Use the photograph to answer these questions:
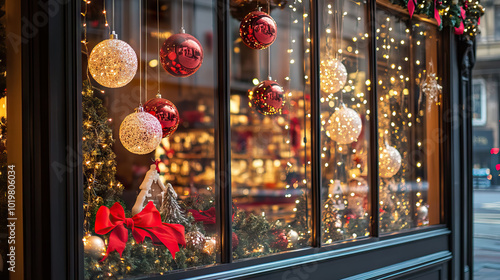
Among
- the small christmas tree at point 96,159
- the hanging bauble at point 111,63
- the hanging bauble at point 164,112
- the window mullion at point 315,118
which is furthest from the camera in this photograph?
the window mullion at point 315,118

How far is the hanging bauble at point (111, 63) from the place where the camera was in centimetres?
242

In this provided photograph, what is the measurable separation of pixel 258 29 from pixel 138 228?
4.79 feet

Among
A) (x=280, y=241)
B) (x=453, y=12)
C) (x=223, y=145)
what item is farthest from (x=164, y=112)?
(x=453, y=12)

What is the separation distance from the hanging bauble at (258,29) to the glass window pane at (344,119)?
2.31 feet

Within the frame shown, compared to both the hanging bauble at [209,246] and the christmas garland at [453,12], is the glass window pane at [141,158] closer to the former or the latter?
the hanging bauble at [209,246]

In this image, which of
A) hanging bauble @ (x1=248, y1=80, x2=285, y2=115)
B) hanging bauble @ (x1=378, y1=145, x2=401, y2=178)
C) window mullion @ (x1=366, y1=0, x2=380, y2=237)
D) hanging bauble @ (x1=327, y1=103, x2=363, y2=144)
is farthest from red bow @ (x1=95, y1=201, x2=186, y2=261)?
hanging bauble @ (x1=378, y1=145, x2=401, y2=178)

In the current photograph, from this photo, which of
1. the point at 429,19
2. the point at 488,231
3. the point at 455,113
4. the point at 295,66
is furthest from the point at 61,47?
the point at 488,231

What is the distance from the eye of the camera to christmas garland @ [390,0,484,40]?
4375 millimetres

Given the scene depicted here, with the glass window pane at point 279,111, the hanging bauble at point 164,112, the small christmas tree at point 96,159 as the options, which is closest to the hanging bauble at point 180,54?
the hanging bauble at point 164,112

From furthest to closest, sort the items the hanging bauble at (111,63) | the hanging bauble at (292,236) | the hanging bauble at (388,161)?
1. the hanging bauble at (388,161)
2. the hanging bauble at (292,236)
3. the hanging bauble at (111,63)

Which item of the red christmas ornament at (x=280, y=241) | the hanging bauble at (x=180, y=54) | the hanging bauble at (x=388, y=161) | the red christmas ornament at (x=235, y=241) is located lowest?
the red christmas ornament at (x=280, y=241)

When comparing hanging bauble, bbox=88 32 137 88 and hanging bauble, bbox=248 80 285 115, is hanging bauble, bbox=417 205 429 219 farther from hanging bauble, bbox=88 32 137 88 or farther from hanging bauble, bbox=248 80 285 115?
hanging bauble, bbox=88 32 137 88

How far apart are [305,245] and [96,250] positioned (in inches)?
62.9

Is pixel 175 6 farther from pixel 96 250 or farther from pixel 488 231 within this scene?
pixel 488 231
